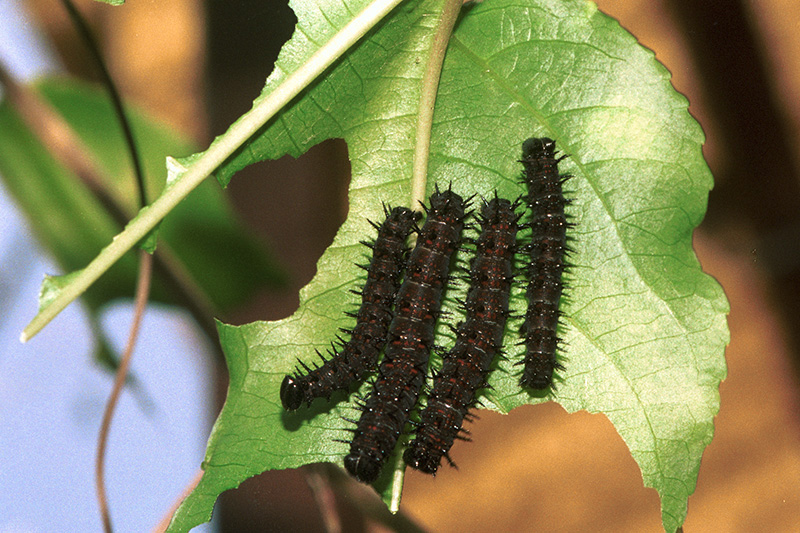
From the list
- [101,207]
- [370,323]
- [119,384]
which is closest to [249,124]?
[370,323]

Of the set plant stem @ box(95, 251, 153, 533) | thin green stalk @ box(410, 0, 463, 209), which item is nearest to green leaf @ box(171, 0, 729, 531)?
thin green stalk @ box(410, 0, 463, 209)

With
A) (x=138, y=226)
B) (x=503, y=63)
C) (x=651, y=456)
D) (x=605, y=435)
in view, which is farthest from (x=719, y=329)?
(x=138, y=226)

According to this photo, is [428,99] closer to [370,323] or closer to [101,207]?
[370,323]

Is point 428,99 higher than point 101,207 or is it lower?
lower

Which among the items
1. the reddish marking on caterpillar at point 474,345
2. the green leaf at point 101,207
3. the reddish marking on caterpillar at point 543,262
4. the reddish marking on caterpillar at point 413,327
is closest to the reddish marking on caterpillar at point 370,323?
the reddish marking on caterpillar at point 413,327

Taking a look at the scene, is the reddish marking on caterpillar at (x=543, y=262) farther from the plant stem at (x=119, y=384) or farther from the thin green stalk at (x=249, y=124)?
the plant stem at (x=119, y=384)

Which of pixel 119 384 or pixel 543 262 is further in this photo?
pixel 119 384

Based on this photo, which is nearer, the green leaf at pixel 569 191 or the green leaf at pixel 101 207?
the green leaf at pixel 569 191
